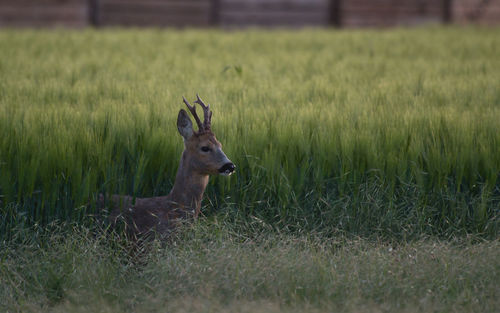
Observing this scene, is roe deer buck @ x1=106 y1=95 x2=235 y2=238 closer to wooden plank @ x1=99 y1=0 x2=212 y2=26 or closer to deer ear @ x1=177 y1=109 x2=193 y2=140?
deer ear @ x1=177 y1=109 x2=193 y2=140

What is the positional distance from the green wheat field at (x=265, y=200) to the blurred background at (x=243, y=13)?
8.56 metres

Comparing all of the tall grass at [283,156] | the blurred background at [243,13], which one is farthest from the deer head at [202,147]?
the blurred background at [243,13]

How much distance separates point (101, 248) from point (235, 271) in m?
0.93

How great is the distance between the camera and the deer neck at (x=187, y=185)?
4.32 m

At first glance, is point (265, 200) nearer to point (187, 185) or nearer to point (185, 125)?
point (187, 185)

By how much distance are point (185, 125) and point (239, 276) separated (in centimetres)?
111

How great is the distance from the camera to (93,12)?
48.4 ft

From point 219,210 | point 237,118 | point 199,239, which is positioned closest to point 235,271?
point 199,239

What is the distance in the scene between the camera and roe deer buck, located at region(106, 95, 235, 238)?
13.9 feet

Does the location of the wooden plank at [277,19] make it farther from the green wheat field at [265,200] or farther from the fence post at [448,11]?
the green wheat field at [265,200]

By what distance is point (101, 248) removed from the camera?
160 inches

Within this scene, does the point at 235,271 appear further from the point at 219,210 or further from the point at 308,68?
the point at 308,68

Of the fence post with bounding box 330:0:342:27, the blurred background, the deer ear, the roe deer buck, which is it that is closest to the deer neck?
the roe deer buck

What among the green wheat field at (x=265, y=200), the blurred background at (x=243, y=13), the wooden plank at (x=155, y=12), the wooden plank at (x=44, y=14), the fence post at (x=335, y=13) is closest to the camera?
the green wheat field at (x=265, y=200)
